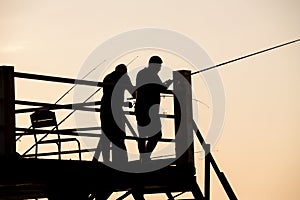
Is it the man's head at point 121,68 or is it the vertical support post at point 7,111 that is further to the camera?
the man's head at point 121,68

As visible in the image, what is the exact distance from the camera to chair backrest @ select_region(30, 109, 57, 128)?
487 inches

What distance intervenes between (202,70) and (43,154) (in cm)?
318

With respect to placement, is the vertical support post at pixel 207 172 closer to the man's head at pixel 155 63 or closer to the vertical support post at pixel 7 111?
the man's head at pixel 155 63

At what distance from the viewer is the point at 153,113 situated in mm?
11484

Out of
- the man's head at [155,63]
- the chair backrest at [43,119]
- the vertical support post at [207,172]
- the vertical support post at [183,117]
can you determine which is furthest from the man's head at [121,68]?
the vertical support post at [207,172]

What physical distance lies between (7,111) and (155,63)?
275 cm

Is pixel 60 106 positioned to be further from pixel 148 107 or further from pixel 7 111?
pixel 148 107

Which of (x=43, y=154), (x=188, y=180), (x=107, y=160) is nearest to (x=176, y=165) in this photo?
(x=188, y=180)

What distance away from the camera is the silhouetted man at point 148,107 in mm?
11422

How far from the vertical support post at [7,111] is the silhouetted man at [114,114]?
1789 mm

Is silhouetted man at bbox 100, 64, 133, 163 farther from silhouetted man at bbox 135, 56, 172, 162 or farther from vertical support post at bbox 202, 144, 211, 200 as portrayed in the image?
vertical support post at bbox 202, 144, 211, 200

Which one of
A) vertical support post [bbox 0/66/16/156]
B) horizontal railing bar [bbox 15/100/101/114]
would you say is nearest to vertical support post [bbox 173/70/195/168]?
horizontal railing bar [bbox 15/100/101/114]

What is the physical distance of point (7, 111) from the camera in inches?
391

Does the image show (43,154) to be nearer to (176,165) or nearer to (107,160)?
(107,160)
